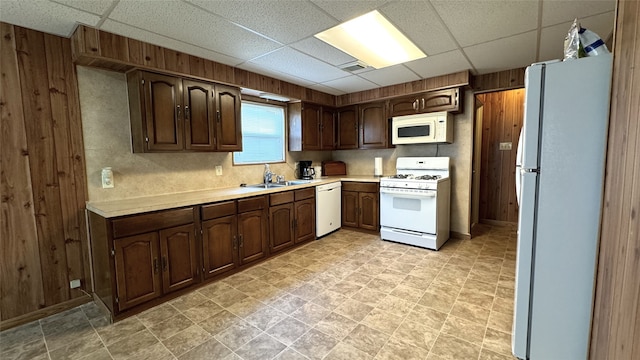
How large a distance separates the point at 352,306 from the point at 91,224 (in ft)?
7.96

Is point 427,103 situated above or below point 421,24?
below

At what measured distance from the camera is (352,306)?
7.59 feet

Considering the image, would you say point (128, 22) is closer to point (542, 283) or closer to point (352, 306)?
point (352, 306)

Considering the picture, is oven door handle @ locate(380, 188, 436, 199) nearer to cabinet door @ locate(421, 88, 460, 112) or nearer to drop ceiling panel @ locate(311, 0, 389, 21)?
cabinet door @ locate(421, 88, 460, 112)

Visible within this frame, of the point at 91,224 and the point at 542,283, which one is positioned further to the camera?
the point at 91,224

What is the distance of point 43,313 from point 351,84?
13.7ft

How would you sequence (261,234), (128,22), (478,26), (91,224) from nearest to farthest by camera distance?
(128,22)
(478,26)
(91,224)
(261,234)

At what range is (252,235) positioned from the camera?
3.13m

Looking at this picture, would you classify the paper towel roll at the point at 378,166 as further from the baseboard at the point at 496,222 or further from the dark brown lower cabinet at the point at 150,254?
the dark brown lower cabinet at the point at 150,254

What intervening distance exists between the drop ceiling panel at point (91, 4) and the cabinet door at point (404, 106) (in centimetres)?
352

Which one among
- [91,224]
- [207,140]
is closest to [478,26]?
[207,140]

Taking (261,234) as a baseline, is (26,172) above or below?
above

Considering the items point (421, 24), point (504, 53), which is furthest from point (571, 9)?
point (421, 24)

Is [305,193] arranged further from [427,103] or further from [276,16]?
[276,16]
